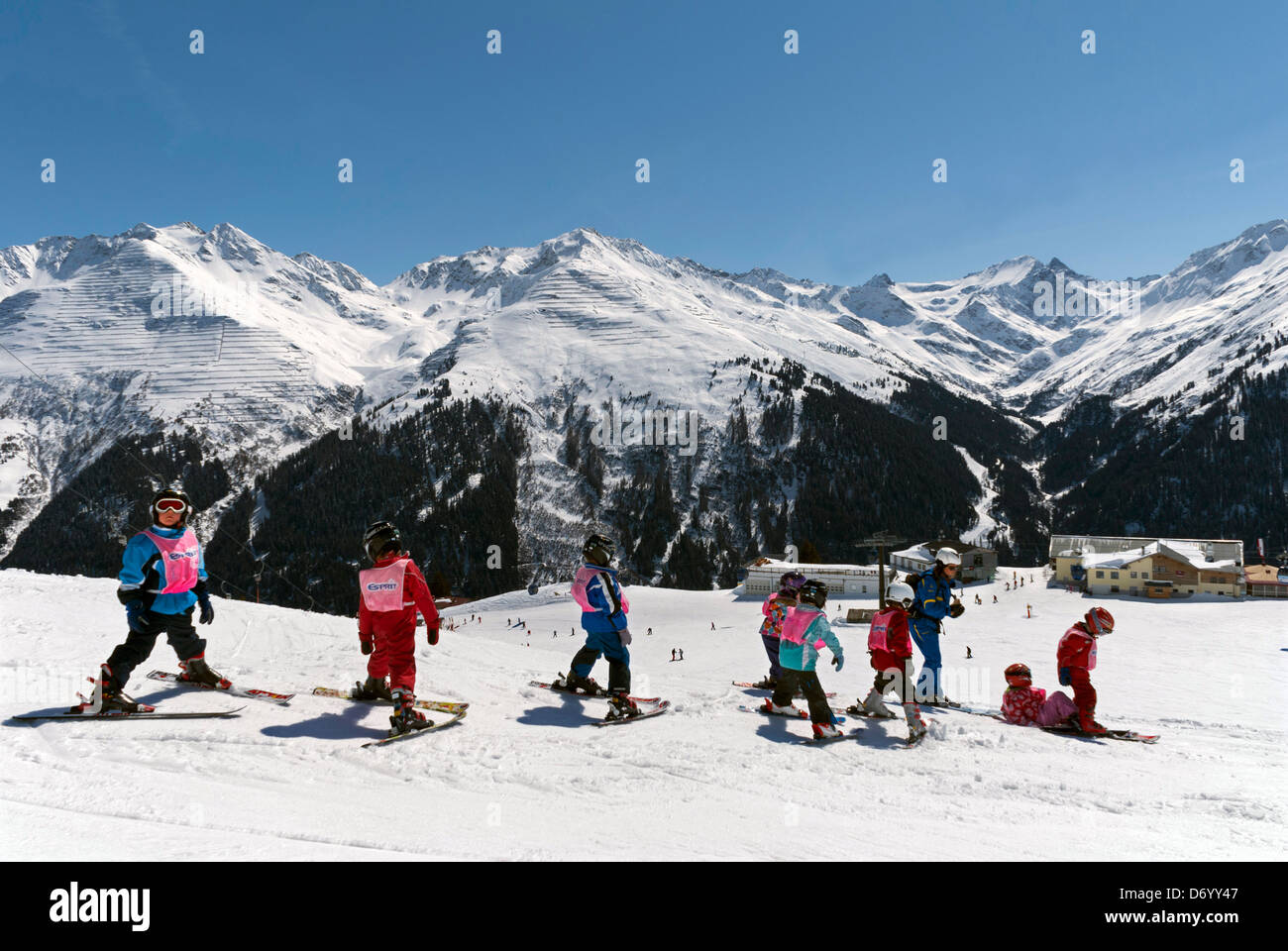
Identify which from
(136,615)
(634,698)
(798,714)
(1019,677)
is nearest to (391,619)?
(136,615)

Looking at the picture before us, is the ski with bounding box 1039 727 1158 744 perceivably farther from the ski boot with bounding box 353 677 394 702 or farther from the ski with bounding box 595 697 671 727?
the ski boot with bounding box 353 677 394 702

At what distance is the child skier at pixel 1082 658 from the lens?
9109 mm

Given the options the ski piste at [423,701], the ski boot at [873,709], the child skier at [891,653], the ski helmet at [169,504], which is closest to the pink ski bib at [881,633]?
the child skier at [891,653]

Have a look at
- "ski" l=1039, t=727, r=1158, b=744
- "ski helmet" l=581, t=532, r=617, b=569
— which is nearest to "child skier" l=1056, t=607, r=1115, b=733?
"ski" l=1039, t=727, r=1158, b=744

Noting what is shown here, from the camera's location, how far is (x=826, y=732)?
7.74 meters

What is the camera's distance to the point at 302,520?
132m

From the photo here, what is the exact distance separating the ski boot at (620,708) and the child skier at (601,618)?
1.41ft

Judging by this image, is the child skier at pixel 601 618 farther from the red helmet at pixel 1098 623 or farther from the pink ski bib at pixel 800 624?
the red helmet at pixel 1098 623

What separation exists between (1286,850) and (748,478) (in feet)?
442

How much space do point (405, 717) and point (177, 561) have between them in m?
3.48

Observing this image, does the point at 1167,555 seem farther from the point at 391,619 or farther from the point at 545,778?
the point at 391,619
